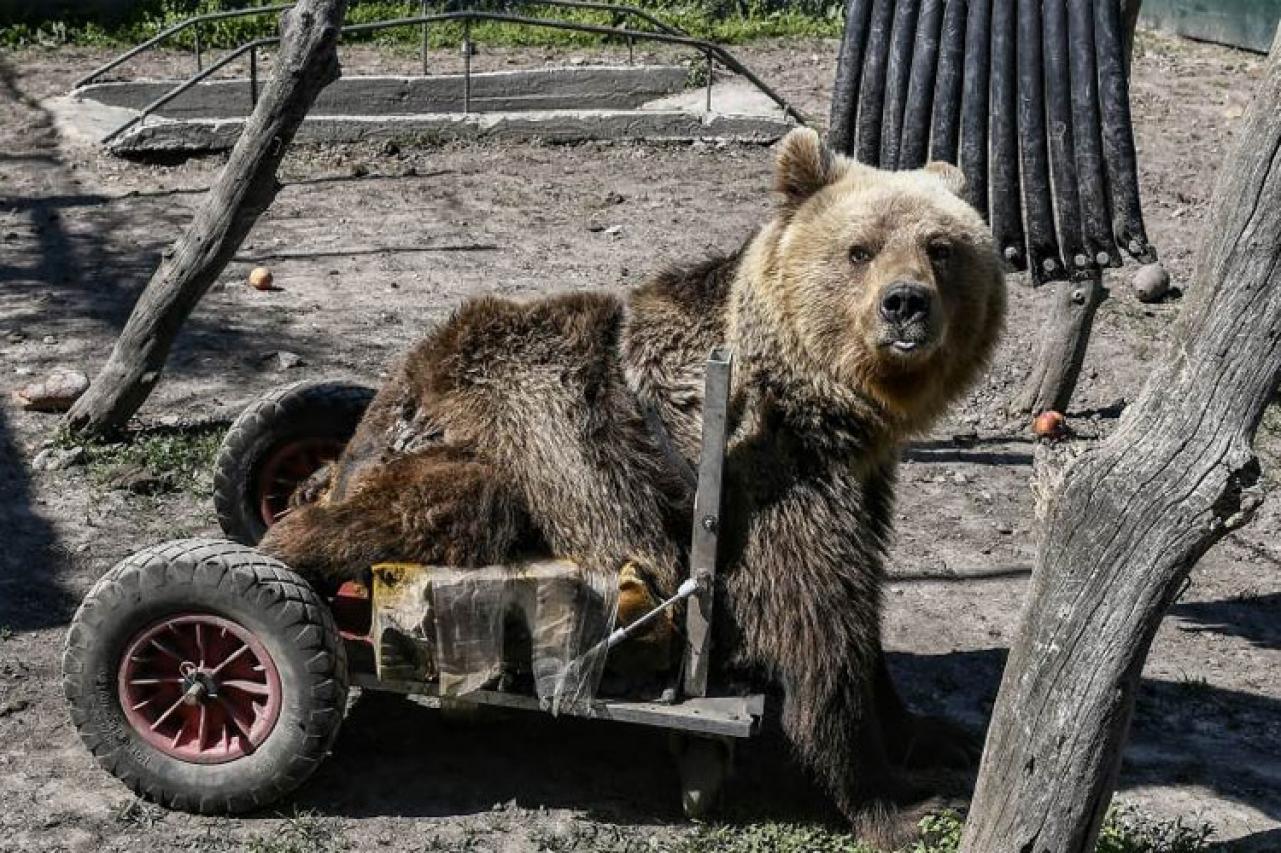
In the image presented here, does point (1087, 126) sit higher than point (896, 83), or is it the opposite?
point (896, 83)

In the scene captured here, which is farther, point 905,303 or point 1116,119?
point 1116,119

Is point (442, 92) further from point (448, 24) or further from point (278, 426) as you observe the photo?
point (278, 426)

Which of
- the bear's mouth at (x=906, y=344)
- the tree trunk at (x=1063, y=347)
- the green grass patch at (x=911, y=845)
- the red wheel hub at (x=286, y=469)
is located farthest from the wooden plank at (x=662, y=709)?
the tree trunk at (x=1063, y=347)

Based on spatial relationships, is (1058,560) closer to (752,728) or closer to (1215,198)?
(1215,198)

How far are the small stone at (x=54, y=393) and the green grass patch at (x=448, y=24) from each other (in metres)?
7.43

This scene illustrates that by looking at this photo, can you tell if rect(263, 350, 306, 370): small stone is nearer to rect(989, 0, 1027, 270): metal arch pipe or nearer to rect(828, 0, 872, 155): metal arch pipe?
rect(828, 0, 872, 155): metal arch pipe

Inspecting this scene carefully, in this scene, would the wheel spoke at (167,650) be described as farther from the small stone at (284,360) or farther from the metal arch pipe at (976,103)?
the small stone at (284,360)

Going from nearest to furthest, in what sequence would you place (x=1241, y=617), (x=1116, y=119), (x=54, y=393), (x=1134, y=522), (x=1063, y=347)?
(x=1134, y=522) < (x=1116, y=119) < (x=1241, y=617) < (x=54, y=393) < (x=1063, y=347)

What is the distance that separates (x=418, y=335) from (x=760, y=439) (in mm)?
4321

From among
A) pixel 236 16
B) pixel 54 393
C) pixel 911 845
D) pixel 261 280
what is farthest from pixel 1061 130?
pixel 236 16

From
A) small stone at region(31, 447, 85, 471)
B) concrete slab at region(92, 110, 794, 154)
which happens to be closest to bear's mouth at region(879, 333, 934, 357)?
small stone at region(31, 447, 85, 471)

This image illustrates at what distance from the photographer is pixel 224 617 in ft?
16.5

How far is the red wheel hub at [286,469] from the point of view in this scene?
6.23 metres

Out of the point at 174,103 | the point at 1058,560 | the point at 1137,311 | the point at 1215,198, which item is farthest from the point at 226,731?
the point at 174,103
